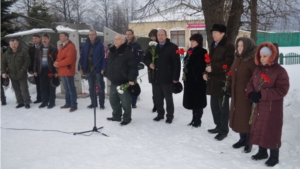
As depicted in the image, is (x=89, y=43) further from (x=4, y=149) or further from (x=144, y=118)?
(x=4, y=149)

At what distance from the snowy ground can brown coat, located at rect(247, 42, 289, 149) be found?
39 centimetres

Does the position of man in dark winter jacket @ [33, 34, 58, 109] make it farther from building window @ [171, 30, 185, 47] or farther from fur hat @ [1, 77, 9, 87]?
building window @ [171, 30, 185, 47]

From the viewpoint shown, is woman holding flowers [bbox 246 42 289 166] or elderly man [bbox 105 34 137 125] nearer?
woman holding flowers [bbox 246 42 289 166]

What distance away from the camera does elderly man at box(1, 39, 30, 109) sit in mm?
7270

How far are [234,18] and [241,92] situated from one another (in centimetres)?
415

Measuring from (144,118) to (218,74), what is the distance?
7.11 ft

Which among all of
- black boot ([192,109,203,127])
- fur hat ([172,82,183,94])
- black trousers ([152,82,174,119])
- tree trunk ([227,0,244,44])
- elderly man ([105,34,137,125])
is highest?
tree trunk ([227,0,244,44])

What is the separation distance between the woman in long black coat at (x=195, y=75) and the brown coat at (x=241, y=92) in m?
1.05

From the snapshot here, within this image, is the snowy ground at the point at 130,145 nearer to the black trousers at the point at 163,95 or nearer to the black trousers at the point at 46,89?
the black trousers at the point at 163,95

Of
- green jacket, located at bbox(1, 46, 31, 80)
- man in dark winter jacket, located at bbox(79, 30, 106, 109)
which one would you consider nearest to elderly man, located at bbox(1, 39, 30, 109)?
green jacket, located at bbox(1, 46, 31, 80)

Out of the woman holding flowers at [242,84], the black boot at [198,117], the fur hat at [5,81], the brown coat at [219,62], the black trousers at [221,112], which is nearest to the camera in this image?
the woman holding flowers at [242,84]

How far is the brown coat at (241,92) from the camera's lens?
13.6 ft

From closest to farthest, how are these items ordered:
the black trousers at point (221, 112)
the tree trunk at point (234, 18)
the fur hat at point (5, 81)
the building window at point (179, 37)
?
the black trousers at point (221, 112) < the tree trunk at point (234, 18) < the fur hat at point (5, 81) < the building window at point (179, 37)

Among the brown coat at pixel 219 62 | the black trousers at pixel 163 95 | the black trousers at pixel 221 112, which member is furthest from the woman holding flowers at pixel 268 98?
the black trousers at pixel 163 95
